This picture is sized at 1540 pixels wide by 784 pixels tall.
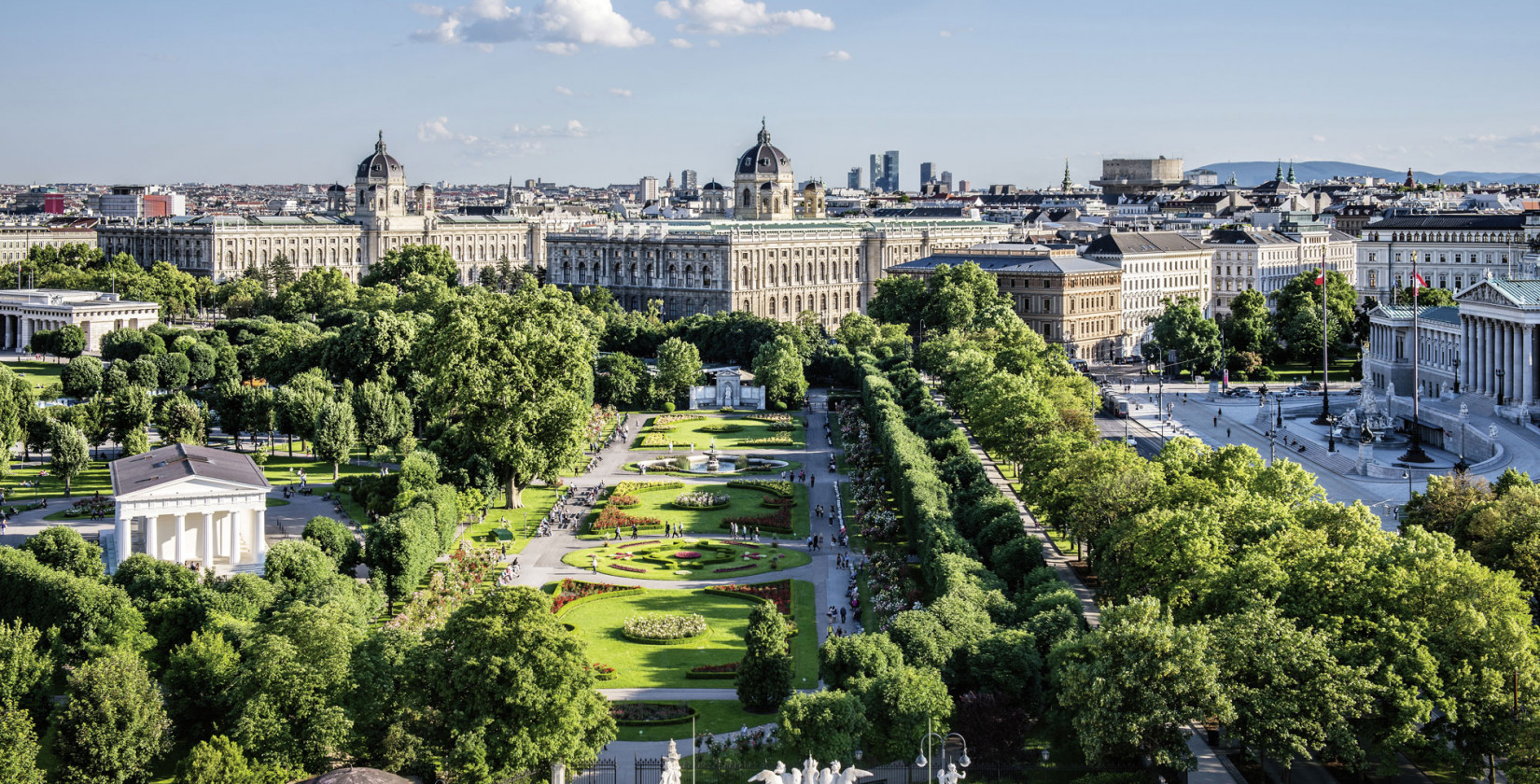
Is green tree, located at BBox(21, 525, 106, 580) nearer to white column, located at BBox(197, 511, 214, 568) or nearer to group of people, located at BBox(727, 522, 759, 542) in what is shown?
white column, located at BBox(197, 511, 214, 568)

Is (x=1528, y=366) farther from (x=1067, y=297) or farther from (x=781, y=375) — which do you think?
(x=1067, y=297)

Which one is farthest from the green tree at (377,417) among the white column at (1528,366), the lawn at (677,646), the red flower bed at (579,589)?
the white column at (1528,366)

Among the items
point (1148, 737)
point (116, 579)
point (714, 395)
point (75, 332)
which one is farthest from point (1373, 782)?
point (75, 332)

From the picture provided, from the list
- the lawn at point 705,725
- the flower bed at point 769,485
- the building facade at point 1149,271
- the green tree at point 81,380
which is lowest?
the lawn at point 705,725

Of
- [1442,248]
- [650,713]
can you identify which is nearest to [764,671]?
[650,713]

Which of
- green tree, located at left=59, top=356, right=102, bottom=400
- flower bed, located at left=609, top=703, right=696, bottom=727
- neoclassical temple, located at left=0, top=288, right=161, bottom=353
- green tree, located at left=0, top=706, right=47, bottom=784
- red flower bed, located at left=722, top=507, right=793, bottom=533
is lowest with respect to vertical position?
flower bed, located at left=609, top=703, right=696, bottom=727

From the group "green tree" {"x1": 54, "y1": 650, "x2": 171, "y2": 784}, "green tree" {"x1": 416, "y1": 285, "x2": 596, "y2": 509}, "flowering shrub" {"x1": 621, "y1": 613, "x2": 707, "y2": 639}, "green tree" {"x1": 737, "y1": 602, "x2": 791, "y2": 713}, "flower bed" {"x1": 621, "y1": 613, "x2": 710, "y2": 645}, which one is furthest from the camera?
"green tree" {"x1": 416, "y1": 285, "x2": 596, "y2": 509}

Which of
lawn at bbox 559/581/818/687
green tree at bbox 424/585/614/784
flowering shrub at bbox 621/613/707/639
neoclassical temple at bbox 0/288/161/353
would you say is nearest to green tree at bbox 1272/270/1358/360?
lawn at bbox 559/581/818/687

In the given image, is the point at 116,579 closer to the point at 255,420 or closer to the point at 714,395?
the point at 255,420

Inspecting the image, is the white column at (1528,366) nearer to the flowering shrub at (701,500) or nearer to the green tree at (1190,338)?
the green tree at (1190,338)
